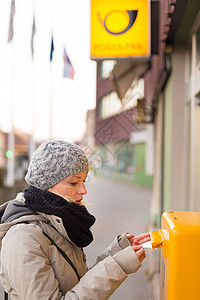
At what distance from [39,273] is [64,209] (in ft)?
0.91

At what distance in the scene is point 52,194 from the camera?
60.9 inches

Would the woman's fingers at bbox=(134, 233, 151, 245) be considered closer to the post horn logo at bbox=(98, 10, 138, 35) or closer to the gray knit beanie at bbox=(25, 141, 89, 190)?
the gray knit beanie at bbox=(25, 141, 89, 190)

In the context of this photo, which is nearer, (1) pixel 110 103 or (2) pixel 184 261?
(2) pixel 184 261

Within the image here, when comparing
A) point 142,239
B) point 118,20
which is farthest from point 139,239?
point 118,20

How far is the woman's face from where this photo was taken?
5.23 ft

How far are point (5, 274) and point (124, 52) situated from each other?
290 cm

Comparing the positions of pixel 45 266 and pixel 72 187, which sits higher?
pixel 72 187

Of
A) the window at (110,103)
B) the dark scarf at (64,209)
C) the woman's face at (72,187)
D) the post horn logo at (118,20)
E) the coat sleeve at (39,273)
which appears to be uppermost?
the post horn logo at (118,20)

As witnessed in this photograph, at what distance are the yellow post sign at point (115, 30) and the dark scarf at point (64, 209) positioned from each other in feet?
8.32

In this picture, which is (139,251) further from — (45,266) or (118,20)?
(118,20)

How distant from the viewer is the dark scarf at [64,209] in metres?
1.51

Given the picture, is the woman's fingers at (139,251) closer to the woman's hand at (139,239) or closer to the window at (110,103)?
the woman's hand at (139,239)

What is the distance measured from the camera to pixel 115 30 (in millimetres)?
3799

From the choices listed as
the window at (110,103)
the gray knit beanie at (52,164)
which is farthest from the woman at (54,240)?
the window at (110,103)
